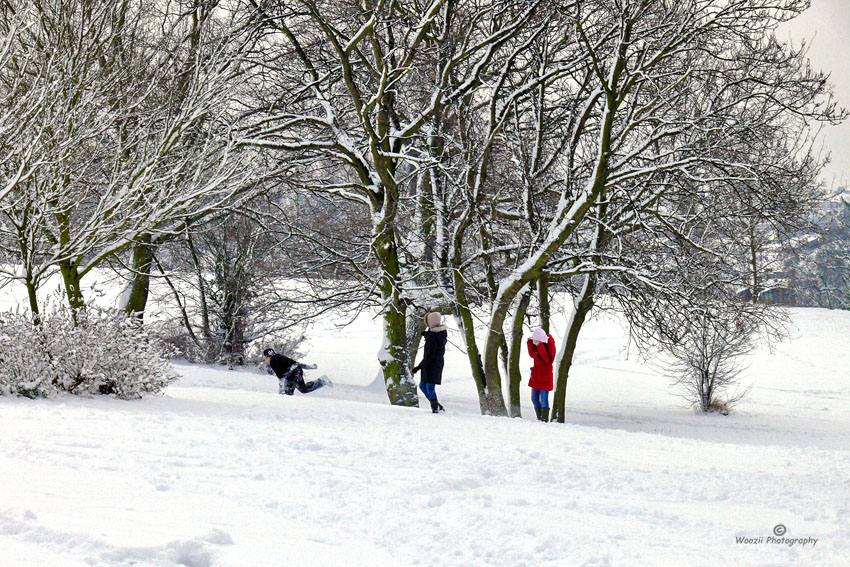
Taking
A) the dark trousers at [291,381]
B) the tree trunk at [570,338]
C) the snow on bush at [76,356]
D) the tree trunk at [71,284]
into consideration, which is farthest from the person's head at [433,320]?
the tree trunk at [71,284]

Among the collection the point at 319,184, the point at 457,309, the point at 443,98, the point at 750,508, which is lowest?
the point at 750,508

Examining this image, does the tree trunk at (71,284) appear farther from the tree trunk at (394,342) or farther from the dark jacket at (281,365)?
the tree trunk at (394,342)

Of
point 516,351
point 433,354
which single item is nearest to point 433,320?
point 433,354

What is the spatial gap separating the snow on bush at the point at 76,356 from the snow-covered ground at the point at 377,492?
298mm

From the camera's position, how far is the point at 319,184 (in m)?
14.1

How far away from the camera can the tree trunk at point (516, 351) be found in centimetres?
1262

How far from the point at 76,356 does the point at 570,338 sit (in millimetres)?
8298

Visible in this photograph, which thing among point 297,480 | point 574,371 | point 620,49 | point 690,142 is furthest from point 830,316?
point 297,480

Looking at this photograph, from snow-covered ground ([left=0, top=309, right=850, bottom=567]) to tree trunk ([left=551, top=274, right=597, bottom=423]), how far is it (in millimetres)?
4366

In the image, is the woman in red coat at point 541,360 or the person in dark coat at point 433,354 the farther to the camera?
the woman in red coat at point 541,360

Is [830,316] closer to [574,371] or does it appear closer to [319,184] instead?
[574,371]

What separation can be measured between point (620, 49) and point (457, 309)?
488cm

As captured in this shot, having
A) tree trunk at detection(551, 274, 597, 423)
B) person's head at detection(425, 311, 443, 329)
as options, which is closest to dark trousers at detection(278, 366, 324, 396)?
person's head at detection(425, 311, 443, 329)

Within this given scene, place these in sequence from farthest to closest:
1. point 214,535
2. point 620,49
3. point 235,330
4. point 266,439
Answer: point 235,330
point 620,49
point 266,439
point 214,535
